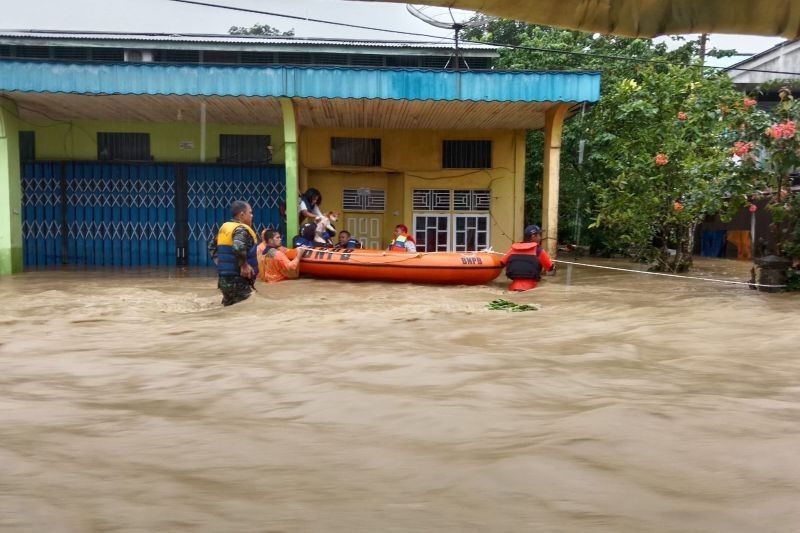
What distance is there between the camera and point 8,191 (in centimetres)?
1231

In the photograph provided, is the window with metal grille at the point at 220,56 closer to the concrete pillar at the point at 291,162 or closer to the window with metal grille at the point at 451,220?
the concrete pillar at the point at 291,162

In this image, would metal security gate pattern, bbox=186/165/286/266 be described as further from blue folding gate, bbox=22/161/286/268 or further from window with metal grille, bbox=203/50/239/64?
window with metal grille, bbox=203/50/239/64

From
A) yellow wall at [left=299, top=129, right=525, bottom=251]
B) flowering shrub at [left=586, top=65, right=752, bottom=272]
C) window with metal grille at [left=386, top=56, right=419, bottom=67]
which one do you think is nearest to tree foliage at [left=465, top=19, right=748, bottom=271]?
flowering shrub at [left=586, top=65, right=752, bottom=272]

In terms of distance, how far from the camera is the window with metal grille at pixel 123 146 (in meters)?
14.9

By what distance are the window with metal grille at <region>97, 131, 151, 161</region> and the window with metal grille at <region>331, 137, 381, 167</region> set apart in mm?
4153

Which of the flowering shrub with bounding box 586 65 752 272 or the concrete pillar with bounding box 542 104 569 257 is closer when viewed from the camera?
the flowering shrub with bounding box 586 65 752 272

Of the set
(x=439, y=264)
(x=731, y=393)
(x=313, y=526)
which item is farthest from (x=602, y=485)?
(x=439, y=264)

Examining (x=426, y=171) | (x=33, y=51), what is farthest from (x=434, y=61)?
(x=33, y=51)

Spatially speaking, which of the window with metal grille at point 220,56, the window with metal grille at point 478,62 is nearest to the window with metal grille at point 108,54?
the window with metal grille at point 220,56

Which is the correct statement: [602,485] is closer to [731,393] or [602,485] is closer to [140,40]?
[731,393]

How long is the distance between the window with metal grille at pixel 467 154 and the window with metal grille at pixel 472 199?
0.60 metres

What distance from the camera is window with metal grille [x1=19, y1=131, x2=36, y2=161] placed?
48.3ft

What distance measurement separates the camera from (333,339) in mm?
6062

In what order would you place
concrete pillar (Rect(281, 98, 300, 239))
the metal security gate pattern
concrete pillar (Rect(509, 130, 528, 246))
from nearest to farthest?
concrete pillar (Rect(281, 98, 300, 239))
the metal security gate pattern
concrete pillar (Rect(509, 130, 528, 246))
